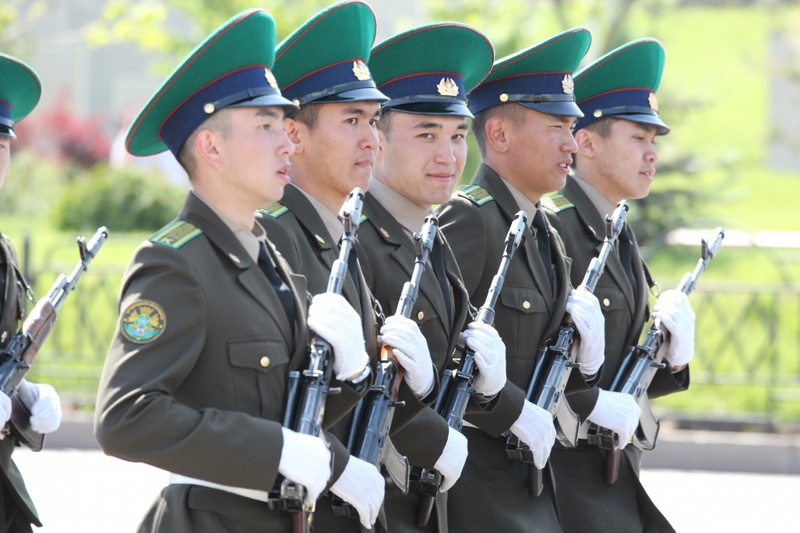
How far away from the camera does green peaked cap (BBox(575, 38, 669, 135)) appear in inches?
217

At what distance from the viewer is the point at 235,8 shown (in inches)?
562

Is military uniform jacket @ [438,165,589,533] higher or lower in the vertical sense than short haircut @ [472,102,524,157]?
lower

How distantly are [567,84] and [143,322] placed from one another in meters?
2.46

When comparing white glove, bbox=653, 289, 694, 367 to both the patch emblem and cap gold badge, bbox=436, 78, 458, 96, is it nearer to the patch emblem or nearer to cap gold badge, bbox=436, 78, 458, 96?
cap gold badge, bbox=436, 78, 458, 96

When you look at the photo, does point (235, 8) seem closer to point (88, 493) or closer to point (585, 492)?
point (88, 493)

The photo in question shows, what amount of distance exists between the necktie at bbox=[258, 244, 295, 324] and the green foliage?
515 inches

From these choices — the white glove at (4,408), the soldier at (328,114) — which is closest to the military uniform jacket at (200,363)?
the soldier at (328,114)

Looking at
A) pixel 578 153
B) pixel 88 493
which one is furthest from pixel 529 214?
pixel 88 493

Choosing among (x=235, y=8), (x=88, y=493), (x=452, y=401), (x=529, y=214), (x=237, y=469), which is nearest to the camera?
(x=237, y=469)

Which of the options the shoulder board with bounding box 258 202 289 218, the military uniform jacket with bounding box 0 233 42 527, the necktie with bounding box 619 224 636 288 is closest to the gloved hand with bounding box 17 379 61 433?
the military uniform jacket with bounding box 0 233 42 527

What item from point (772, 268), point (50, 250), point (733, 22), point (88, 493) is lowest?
point (88, 493)

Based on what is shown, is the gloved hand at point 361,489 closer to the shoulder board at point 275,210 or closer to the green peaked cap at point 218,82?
the shoulder board at point 275,210

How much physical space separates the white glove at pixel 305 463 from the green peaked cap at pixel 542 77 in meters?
2.17

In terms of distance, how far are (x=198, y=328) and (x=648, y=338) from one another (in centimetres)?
248
